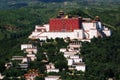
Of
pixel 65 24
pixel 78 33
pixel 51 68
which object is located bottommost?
pixel 51 68

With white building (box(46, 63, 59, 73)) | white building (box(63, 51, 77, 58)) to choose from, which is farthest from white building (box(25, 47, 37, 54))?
white building (box(46, 63, 59, 73))

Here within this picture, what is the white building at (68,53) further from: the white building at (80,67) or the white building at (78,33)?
the white building at (78,33)

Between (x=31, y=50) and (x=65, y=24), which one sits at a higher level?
(x=65, y=24)

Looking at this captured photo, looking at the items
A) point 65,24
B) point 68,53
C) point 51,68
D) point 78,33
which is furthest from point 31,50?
point 65,24

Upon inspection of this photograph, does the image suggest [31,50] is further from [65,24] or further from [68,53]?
[65,24]

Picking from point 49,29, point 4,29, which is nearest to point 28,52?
point 49,29

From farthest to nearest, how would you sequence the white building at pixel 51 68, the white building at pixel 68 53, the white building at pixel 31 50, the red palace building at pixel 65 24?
the red palace building at pixel 65 24 → the white building at pixel 31 50 → the white building at pixel 68 53 → the white building at pixel 51 68

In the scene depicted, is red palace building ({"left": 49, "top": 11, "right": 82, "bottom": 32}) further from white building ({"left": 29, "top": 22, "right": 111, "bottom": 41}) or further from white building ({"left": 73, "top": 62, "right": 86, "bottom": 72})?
white building ({"left": 73, "top": 62, "right": 86, "bottom": 72})

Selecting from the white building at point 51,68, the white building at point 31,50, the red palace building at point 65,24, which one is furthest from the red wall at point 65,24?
the white building at point 51,68
